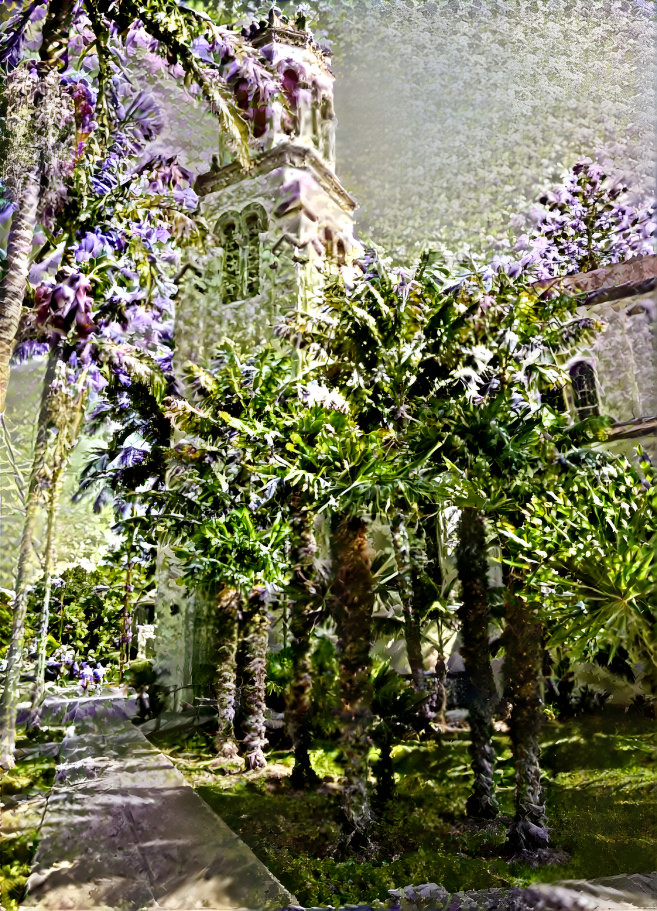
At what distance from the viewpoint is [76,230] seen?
2.89 meters

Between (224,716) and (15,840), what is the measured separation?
0.82 metres

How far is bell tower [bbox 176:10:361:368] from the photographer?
10.6 feet

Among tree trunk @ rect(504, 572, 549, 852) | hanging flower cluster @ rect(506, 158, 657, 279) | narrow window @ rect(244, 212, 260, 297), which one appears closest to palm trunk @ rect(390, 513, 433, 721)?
tree trunk @ rect(504, 572, 549, 852)

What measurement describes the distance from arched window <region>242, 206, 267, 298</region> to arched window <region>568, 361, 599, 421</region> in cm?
155

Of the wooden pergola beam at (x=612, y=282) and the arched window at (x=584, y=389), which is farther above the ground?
the wooden pergola beam at (x=612, y=282)

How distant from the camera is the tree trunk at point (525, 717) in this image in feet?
8.61

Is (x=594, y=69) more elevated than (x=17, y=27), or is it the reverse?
(x=594, y=69)

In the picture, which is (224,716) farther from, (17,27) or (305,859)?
(17,27)

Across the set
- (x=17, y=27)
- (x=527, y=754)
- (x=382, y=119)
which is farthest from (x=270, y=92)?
(x=527, y=754)

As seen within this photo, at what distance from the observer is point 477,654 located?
2.85m

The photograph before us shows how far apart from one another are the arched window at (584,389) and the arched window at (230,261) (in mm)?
1630

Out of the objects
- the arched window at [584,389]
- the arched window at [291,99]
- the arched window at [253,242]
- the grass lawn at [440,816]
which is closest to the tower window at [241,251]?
the arched window at [253,242]

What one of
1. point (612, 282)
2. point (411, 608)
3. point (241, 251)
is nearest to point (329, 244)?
point (241, 251)

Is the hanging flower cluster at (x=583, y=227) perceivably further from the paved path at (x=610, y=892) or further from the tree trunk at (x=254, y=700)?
the paved path at (x=610, y=892)
